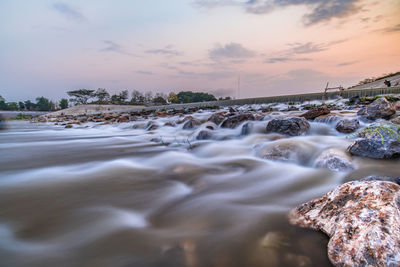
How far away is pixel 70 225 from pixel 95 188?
844 mm

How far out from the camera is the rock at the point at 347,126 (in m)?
4.95

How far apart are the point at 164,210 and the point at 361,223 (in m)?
1.47

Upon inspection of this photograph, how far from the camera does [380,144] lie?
116 inches

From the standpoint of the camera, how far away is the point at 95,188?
2494 millimetres

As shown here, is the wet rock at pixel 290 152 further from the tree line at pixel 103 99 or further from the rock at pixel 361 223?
the tree line at pixel 103 99

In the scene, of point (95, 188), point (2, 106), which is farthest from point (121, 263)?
point (2, 106)

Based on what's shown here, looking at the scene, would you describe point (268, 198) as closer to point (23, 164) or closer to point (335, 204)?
point (335, 204)

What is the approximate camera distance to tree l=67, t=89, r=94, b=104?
8179cm

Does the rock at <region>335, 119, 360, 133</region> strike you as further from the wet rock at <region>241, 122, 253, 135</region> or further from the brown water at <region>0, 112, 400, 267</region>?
the wet rock at <region>241, 122, 253, 135</region>

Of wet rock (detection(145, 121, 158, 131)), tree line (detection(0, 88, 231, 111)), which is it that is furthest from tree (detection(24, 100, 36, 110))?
wet rock (detection(145, 121, 158, 131))

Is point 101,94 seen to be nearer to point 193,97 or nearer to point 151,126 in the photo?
point 193,97

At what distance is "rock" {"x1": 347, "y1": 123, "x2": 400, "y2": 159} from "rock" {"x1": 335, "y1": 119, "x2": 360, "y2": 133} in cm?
195

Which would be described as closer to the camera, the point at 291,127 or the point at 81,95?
the point at 291,127

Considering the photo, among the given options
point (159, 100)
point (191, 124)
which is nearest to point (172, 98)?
point (159, 100)
